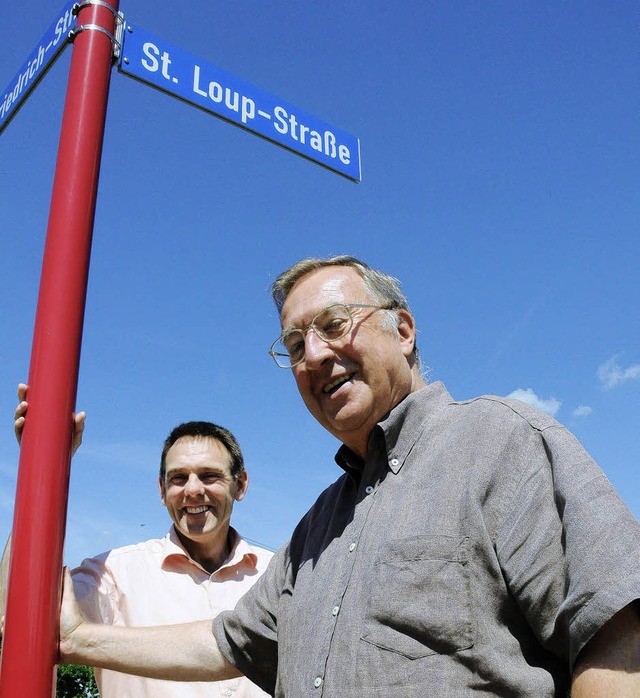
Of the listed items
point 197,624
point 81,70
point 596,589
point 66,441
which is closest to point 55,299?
point 66,441

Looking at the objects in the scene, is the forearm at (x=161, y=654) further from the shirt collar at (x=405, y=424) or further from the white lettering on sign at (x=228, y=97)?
the white lettering on sign at (x=228, y=97)

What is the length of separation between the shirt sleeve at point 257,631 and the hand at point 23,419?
88cm

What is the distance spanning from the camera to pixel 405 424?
2.41 meters

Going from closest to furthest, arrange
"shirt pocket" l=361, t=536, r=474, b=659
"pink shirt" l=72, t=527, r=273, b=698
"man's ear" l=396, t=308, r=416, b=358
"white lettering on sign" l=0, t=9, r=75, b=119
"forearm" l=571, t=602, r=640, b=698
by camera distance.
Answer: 1. "forearm" l=571, t=602, r=640, b=698
2. "shirt pocket" l=361, t=536, r=474, b=659
3. "man's ear" l=396, t=308, r=416, b=358
4. "white lettering on sign" l=0, t=9, r=75, b=119
5. "pink shirt" l=72, t=527, r=273, b=698

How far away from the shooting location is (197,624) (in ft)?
9.32

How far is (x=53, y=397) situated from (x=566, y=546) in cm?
163

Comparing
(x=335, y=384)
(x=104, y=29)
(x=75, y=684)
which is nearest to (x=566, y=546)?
(x=335, y=384)

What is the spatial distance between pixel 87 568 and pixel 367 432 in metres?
1.79

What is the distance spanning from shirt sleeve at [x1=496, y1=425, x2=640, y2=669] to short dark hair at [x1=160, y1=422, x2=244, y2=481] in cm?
277

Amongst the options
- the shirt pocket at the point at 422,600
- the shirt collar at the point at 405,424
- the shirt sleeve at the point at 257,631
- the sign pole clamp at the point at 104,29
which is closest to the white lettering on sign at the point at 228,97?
the sign pole clamp at the point at 104,29

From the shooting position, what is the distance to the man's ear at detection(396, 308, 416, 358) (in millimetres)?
2742

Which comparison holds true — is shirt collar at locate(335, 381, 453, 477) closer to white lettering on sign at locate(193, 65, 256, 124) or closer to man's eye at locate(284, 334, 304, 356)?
man's eye at locate(284, 334, 304, 356)

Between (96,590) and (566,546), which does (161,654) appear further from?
(566,546)

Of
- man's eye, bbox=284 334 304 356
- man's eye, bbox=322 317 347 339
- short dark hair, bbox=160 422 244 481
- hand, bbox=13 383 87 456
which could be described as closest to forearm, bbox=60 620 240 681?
hand, bbox=13 383 87 456
